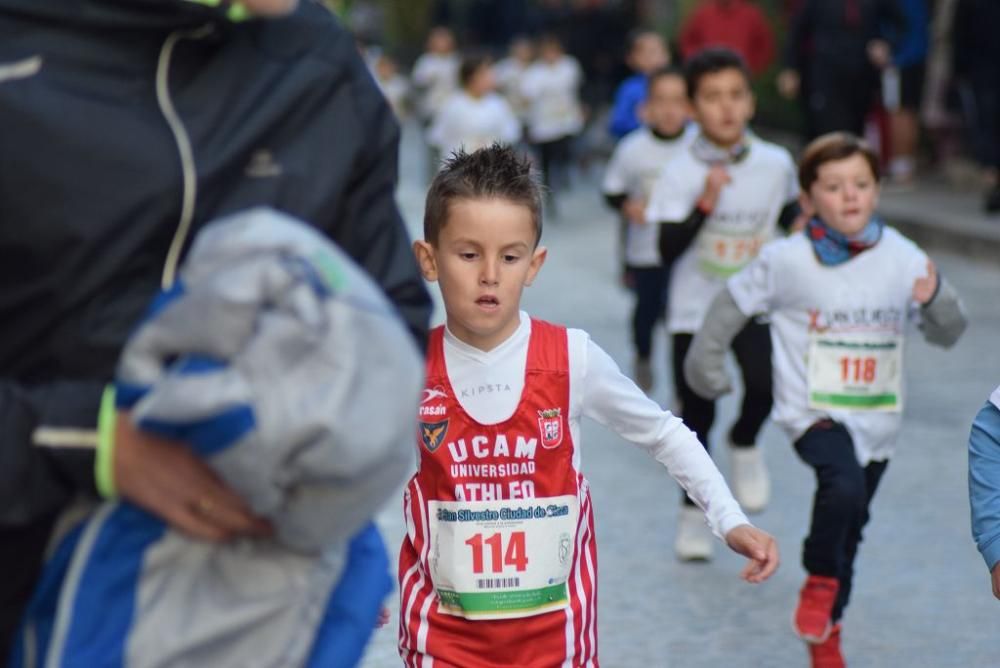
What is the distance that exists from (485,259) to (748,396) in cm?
308

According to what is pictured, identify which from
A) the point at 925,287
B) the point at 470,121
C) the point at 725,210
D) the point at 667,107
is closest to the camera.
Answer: the point at 925,287

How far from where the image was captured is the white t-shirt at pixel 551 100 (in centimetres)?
1944

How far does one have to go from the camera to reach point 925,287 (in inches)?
201

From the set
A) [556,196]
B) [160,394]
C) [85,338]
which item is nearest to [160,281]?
[85,338]

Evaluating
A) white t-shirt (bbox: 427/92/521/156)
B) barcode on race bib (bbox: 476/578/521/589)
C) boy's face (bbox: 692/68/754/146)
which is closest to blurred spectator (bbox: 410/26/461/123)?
white t-shirt (bbox: 427/92/521/156)

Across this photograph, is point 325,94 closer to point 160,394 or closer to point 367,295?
point 367,295

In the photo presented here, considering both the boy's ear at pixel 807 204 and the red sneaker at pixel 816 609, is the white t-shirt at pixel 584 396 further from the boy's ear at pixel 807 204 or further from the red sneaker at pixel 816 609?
the boy's ear at pixel 807 204

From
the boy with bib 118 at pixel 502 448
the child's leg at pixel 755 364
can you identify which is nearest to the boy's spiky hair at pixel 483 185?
the boy with bib 118 at pixel 502 448

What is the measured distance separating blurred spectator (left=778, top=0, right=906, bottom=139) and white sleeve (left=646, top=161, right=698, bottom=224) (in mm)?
7539

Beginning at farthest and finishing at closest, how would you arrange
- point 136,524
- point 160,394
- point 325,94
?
point 325,94 < point 136,524 < point 160,394

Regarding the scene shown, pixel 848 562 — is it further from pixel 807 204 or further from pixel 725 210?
pixel 725 210

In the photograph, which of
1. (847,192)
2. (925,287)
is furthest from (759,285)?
(925,287)

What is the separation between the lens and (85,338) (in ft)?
A: 7.39

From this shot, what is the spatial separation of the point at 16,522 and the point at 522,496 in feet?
5.42
